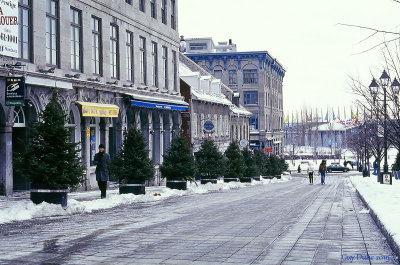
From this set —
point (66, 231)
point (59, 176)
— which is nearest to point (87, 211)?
point (59, 176)

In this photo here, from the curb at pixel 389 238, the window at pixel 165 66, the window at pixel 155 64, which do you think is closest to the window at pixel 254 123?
the window at pixel 165 66

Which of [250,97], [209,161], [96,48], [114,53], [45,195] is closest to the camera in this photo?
[45,195]

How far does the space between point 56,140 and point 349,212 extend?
7.68 meters

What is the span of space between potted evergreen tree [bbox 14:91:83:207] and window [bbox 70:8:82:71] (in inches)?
366

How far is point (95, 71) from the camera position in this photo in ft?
85.6

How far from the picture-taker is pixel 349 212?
14.9 m

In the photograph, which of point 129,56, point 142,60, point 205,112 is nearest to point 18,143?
point 129,56

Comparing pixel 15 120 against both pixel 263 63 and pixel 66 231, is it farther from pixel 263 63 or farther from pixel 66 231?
pixel 263 63

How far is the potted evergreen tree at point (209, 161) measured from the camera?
95.7ft

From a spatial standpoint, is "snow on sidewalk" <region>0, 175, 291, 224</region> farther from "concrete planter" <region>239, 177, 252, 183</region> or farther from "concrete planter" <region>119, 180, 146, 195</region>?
"concrete planter" <region>239, 177, 252, 183</region>

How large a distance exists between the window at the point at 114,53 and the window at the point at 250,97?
56.2m

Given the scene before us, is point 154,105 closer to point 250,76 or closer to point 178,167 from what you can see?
point 178,167

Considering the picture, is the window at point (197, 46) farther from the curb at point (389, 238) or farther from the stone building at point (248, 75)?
the curb at point (389, 238)

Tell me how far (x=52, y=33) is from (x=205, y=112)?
27.7 m
